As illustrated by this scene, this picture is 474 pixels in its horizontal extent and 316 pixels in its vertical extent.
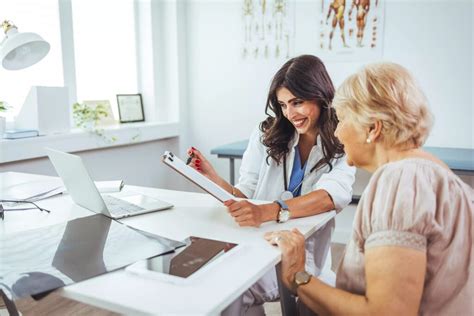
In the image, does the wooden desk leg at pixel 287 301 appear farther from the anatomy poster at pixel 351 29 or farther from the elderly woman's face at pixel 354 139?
the anatomy poster at pixel 351 29

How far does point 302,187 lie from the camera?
1.64 m

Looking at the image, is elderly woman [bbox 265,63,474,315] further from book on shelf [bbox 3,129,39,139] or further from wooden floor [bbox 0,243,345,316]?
book on shelf [bbox 3,129,39,139]

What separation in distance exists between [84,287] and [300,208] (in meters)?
0.69

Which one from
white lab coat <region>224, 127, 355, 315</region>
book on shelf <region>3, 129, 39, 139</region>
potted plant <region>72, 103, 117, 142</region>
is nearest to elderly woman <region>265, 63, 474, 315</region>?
white lab coat <region>224, 127, 355, 315</region>

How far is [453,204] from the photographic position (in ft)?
2.79

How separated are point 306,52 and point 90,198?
7.61 feet

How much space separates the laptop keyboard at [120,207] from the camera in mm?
1336

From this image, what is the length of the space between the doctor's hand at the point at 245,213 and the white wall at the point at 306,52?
6.98 ft

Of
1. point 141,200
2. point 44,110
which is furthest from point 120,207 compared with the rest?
point 44,110

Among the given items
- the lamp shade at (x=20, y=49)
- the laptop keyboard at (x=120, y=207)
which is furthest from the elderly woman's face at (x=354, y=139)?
the lamp shade at (x=20, y=49)

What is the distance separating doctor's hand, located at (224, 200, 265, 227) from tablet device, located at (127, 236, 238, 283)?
6.0 inches

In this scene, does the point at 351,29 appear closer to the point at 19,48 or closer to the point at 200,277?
the point at 19,48

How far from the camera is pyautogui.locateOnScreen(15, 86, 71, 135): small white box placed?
2.48 meters

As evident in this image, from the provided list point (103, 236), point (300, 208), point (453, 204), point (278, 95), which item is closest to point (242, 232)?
point (300, 208)
